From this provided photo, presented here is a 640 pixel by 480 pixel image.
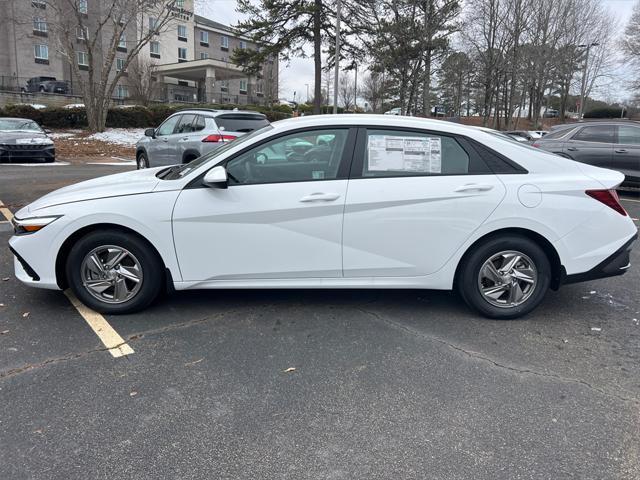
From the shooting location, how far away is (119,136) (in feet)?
Answer: 82.4

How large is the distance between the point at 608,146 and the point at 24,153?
51.1 ft

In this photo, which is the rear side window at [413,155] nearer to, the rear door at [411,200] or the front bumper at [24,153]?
the rear door at [411,200]

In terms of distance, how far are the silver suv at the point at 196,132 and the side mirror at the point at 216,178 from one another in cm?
628

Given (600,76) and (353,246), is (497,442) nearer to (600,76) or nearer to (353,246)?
(353,246)

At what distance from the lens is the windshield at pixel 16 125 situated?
50.9 feet

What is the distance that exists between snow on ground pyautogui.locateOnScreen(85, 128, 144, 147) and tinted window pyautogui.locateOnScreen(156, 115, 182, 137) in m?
12.6

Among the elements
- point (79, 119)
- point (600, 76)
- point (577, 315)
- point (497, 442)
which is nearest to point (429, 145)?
point (577, 315)

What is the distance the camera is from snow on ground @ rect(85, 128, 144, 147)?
77.7ft

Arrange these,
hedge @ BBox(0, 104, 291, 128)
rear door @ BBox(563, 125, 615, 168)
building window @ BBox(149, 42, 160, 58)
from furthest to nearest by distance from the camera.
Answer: building window @ BBox(149, 42, 160, 58) < hedge @ BBox(0, 104, 291, 128) < rear door @ BBox(563, 125, 615, 168)

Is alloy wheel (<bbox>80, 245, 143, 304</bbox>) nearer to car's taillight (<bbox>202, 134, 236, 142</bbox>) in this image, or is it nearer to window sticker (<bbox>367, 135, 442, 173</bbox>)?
window sticker (<bbox>367, 135, 442, 173</bbox>)

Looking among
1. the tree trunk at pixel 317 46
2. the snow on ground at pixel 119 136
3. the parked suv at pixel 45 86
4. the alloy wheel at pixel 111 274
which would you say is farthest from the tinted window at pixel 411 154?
the parked suv at pixel 45 86

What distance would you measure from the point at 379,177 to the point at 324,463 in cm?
223

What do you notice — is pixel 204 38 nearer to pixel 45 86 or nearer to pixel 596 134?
pixel 45 86

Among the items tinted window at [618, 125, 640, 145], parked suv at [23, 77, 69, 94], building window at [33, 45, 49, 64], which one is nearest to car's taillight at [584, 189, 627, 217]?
tinted window at [618, 125, 640, 145]
